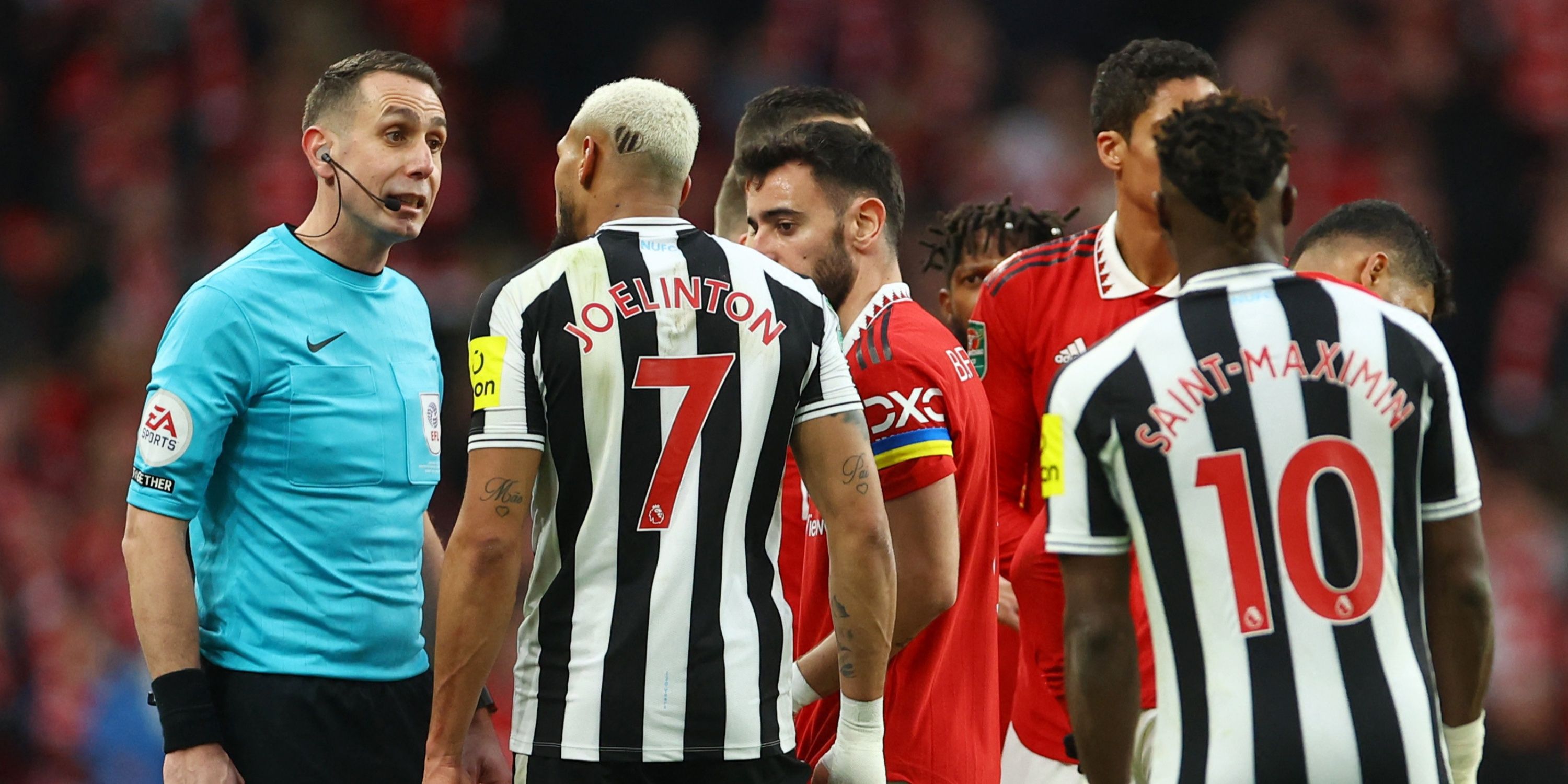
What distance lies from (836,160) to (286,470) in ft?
4.81

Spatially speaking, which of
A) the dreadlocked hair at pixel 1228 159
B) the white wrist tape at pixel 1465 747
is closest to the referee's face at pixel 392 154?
the dreadlocked hair at pixel 1228 159

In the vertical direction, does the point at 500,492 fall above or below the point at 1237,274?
below

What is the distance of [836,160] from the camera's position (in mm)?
4023

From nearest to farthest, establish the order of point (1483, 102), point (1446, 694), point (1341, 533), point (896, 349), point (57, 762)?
point (1341, 533) → point (1446, 694) → point (896, 349) → point (57, 762) → point (1483, 102)

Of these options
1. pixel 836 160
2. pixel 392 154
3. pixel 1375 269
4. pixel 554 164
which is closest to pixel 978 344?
pixel 836 160

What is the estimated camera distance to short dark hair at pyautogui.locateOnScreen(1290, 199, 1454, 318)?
417 centimetres

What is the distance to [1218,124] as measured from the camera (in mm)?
2717

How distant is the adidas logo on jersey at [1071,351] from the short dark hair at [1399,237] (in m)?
0.69

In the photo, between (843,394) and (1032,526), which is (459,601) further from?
(1032,526)

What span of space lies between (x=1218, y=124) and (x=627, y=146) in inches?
50.7

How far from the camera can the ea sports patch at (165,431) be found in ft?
11.5

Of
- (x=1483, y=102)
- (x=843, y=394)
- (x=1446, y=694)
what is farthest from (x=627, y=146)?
(x=1483, y=102)

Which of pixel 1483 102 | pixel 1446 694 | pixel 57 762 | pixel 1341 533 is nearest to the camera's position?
pixel 1341 533

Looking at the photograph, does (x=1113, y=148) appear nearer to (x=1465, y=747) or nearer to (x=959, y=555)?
(x=959, y=555)
